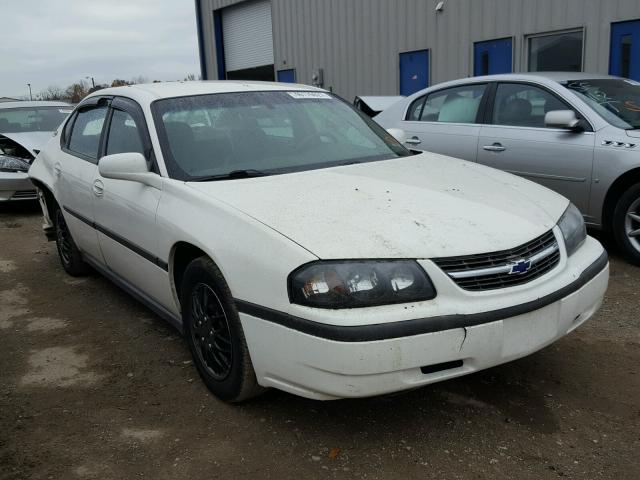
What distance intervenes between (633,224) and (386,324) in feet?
11.1

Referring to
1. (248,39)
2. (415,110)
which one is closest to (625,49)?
(415,110)

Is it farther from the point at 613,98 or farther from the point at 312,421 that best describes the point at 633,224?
the point at 312,421

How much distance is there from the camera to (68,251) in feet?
16.8

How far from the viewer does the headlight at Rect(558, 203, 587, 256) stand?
2838 mm

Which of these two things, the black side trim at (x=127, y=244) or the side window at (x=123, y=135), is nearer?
the black side trim at (x=127, y=244)

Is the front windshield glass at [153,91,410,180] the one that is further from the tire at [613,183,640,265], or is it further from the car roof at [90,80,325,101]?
the tire at [613,183,640,265]

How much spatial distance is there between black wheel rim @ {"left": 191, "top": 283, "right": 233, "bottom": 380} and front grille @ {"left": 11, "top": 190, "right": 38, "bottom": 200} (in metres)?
6.36

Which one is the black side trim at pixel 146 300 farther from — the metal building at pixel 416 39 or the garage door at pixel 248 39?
the garage door at pixel 248 39

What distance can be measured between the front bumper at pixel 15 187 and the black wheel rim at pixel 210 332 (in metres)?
6.30

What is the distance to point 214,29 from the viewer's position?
754 inches

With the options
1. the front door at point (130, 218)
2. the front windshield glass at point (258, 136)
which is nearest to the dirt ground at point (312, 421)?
the front door at point (130, 218)

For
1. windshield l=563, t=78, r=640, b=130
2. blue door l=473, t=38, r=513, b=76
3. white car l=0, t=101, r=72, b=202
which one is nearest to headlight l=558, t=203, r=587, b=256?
windshield l=563, t=78, r=640, b=130

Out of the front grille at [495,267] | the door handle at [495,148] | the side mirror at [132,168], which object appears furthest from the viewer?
the door handle at [495,148]

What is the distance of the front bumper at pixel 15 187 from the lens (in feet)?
27.0
